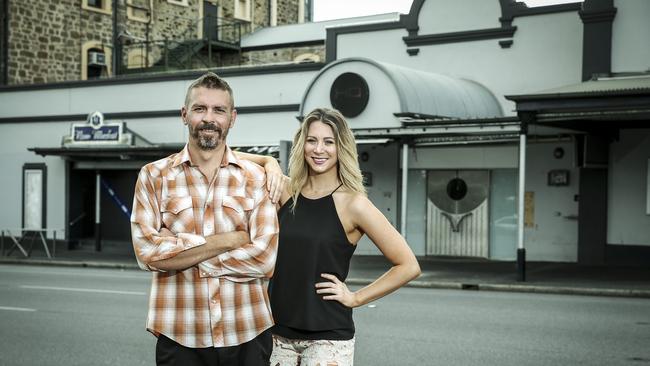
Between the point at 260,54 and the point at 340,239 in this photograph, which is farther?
the point at 260,54

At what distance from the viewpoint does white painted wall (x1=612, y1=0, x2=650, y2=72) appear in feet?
63.1

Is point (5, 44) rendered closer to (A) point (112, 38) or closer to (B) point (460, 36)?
(A) point (112, 38)

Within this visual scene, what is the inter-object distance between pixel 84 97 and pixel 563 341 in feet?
69.3

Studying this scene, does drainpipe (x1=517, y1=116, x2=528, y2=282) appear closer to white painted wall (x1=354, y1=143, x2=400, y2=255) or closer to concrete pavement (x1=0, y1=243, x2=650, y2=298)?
concrete pavement (x1=0, y1=243, x2=650, y2=298)

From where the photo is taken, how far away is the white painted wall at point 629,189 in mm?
19594

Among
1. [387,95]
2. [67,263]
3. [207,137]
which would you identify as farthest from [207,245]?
[67,263]

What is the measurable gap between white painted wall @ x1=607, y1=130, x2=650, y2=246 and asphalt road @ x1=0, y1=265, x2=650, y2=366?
500 cm

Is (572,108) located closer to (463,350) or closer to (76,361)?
(463,350)

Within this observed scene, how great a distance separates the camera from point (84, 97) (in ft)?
92.3

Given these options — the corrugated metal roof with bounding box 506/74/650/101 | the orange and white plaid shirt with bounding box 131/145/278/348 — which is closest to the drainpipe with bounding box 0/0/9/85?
the corrugated metal roof with bounding box 506/74/650/101

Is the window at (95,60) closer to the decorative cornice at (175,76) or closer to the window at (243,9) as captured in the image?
the decorative cornice at (175,76)

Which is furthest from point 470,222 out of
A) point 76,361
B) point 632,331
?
point 76,361

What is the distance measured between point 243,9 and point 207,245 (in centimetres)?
3698

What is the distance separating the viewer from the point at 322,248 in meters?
3.97
